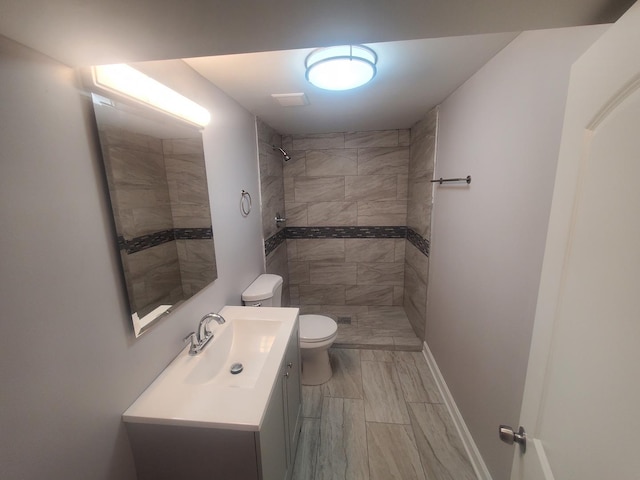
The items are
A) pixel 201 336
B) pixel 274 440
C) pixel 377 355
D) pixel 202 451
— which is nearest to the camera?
pixel 202 451

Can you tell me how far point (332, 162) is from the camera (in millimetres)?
3111

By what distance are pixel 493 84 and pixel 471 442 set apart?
2012 mm

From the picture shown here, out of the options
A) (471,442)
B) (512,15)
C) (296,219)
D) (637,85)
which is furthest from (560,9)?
(296,219)

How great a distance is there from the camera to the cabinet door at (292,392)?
4.47 feet

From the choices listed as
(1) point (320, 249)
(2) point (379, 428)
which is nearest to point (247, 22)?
(2) point (379, 428)

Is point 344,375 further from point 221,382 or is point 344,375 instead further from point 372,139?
point 372,139

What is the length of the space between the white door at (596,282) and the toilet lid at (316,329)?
1505 mm

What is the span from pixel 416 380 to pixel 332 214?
1.95m

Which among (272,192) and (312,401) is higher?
(272,192)

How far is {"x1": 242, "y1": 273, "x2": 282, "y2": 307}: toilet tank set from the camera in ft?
6.29

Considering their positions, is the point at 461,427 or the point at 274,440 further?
the point at 461,427

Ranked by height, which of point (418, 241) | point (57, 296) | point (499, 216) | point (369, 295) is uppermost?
point (499, 216)

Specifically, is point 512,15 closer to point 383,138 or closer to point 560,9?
point 560,9

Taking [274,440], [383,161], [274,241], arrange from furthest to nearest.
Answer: [383,161] < [274,241] < [274,440]
